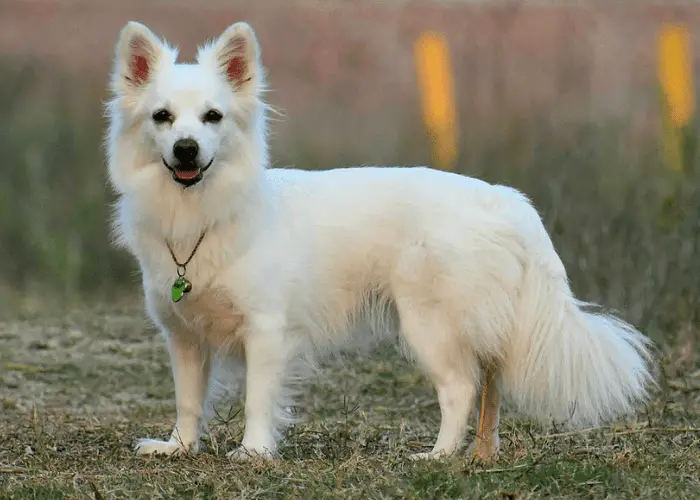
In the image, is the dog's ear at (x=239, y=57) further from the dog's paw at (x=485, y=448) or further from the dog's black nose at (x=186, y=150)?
the dog's paw at (x=485, y=448)

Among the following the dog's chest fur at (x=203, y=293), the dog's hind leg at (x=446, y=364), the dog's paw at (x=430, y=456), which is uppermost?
the dog's chest fur at (x=203, y=293)

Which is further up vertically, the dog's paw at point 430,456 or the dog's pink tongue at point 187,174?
the dog's pink tongue at point 187,174

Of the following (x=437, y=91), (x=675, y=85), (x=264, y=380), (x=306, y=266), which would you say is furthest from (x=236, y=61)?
(x=437, y=91)

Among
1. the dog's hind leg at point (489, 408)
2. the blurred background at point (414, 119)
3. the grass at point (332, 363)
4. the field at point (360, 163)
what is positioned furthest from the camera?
the blurred background at point (414, 119)

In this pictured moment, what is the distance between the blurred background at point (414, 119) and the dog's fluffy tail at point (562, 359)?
2274 mm

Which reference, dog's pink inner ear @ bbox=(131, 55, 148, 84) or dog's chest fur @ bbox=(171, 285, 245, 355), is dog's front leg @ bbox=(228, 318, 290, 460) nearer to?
dog's chest fur @ bbox=(171, 285, 245, 355)

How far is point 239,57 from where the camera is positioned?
5.15 meters

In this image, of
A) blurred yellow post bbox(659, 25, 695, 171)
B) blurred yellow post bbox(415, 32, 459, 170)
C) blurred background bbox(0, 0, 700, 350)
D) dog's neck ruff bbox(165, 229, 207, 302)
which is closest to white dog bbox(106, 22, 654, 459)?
dog's neck ruff bbox(165, 229, 207, 302)

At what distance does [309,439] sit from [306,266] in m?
0.81

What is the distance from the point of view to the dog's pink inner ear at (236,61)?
5.12 metres

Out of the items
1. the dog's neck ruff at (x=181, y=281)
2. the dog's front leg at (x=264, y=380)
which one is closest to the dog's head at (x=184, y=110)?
the dog's neck ruff at (x=181, y=281)

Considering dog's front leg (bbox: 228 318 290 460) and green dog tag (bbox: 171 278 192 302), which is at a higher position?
green dog tag (bbox: 171 278 192 302)

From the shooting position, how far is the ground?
13.8 feet

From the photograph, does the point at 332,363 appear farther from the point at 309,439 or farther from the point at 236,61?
the point at 236,61
